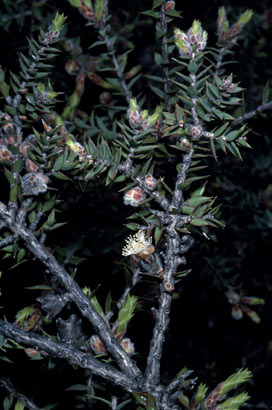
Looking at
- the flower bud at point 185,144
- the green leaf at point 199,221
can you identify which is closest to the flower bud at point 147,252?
the green leaf at point 199,221

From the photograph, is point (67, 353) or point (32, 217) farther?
point (32, 217)

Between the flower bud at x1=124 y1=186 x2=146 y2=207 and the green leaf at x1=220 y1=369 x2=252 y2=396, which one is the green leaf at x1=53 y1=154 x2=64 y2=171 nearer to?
the flower bud at x1=124 y1=186 x2=146 y2=207

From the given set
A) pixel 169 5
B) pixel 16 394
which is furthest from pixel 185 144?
pixel 16 394

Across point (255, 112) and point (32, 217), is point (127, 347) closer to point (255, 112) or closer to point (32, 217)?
point (32, 217)

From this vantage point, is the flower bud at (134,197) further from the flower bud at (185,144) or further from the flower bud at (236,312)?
the flower bud at (236,312)

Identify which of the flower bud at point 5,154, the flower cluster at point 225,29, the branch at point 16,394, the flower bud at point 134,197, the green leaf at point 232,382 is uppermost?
the flower bud at point 5,154
